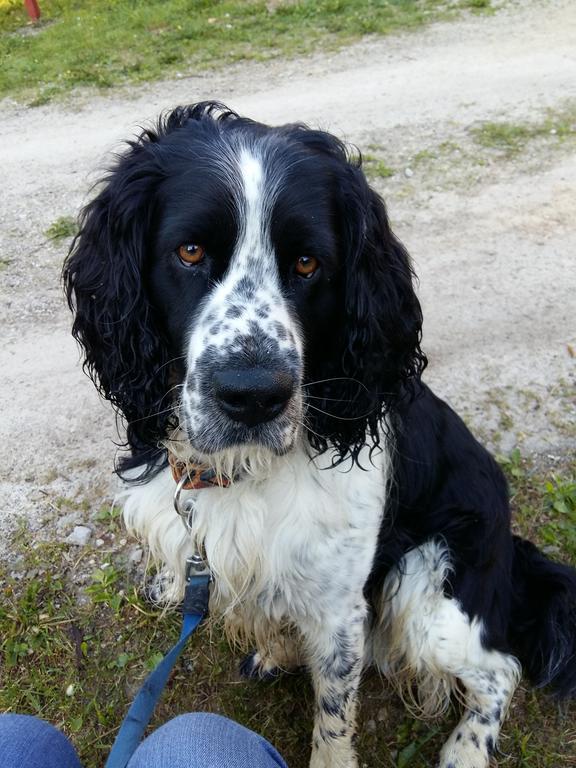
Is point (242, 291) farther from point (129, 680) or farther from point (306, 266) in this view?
point (129, 680)

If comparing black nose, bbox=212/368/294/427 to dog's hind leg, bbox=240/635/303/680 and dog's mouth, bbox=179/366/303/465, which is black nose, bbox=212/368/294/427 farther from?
dog's hind leg, bbox=240/635/303/680

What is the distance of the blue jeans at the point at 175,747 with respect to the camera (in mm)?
1951

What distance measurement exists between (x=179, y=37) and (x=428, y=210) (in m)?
5.65

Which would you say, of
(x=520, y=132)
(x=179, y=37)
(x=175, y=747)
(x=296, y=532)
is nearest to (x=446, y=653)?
(x=296, y=532)

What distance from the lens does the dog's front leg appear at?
2793 mm

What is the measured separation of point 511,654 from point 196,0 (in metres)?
10.6

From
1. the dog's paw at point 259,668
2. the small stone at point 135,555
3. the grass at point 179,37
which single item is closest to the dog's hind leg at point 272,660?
the dog's paw at point 259,668

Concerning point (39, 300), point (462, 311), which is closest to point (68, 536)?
point (39, 300)

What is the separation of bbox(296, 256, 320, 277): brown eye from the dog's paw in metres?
1.96

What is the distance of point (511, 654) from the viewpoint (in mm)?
3094

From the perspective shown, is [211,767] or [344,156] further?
[344,156]

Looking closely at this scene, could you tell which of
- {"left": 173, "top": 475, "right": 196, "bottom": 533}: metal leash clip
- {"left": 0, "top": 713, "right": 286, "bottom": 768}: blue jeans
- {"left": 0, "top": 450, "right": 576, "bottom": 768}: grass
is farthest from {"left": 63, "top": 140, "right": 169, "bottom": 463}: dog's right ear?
{"left": 0, "top": 450, "right": 576, "bottom": 768}: grass

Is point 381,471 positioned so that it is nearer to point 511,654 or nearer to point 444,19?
point 511,654

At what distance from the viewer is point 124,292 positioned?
2.38 m
